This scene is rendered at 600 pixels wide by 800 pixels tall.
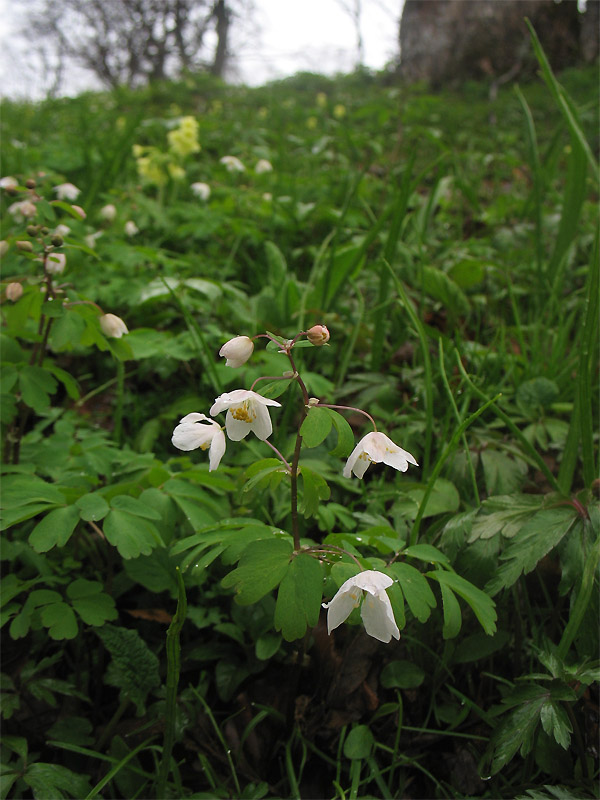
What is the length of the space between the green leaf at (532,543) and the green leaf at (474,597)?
0.04 metres

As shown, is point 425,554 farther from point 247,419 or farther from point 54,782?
point 54,782

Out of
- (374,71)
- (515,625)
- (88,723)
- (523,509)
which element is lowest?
(88,723)

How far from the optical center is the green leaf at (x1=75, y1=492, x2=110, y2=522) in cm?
97

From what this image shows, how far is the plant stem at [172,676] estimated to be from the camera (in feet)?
2.61

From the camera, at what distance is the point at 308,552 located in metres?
0.88

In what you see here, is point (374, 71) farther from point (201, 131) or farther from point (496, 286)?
point (496, 286)

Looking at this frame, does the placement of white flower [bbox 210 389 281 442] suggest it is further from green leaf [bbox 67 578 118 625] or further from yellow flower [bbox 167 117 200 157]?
yellow flower [bbox 167 117 200 157]

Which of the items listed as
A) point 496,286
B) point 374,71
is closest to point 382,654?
point 496,286

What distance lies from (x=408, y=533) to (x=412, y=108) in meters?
3.10

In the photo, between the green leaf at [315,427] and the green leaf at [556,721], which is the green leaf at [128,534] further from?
the green leaf at [556,721]

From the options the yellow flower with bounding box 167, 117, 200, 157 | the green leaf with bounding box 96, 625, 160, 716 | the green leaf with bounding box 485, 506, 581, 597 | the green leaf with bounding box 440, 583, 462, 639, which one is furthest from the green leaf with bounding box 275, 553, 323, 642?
the yellow flower with bounding box 167, 117, 200, 157

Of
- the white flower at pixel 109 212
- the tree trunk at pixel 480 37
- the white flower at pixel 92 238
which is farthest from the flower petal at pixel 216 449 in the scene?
the tree trunk at pixel 480 37

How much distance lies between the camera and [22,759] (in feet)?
3.19

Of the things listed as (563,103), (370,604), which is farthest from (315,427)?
(563,103)
